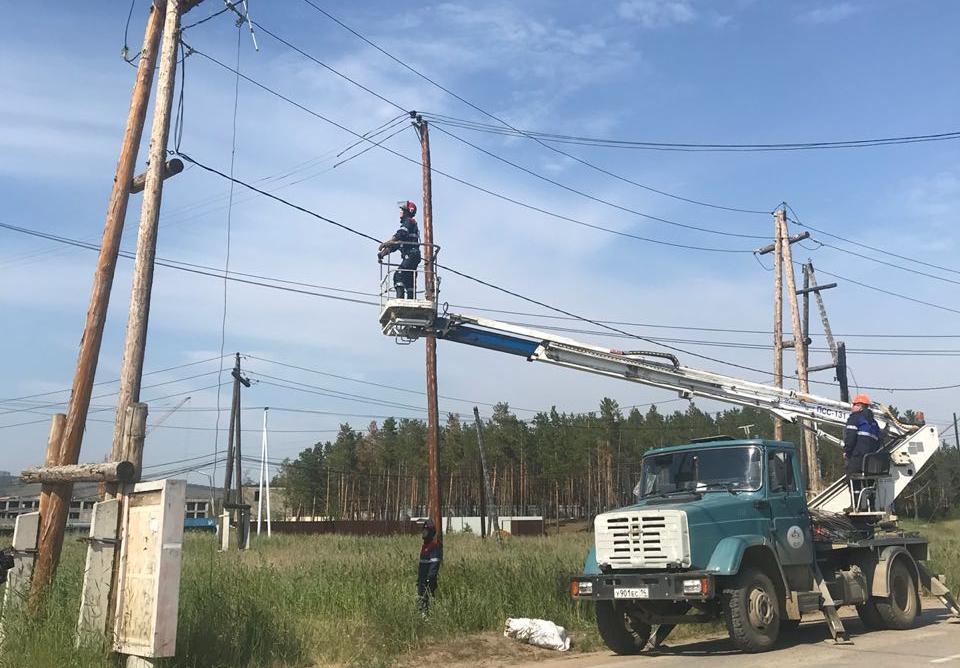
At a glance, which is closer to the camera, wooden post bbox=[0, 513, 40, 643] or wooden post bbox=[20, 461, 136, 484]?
wooden post bbox=[20, 461, 136, 484]

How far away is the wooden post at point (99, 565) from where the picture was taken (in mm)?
8531

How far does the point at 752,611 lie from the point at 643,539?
155cm

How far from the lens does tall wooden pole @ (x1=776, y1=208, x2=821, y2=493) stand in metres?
23.6

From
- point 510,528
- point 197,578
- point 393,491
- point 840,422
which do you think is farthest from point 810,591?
point 393,491

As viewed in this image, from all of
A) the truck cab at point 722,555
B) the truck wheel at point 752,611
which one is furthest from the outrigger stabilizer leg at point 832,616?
the truck wheel at point 752,611

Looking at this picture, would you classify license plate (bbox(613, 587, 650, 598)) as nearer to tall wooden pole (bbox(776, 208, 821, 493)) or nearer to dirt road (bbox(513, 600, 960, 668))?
dirt road (bbox(513, 600, 960, 668))

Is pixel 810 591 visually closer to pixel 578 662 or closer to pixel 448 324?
pixel 578 662

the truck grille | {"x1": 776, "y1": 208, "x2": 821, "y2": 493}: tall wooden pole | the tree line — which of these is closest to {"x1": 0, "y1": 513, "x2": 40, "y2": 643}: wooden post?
the truck grille

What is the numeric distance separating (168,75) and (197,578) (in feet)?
22.3

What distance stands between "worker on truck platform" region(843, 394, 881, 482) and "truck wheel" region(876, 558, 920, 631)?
170cm

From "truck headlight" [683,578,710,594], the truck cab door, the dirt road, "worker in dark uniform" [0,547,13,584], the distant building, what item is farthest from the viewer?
the distant building

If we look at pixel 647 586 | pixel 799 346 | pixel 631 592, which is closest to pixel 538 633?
pixel 631 592

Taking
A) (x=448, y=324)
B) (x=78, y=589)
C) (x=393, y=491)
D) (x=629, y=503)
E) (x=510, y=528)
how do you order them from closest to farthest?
(x=78, y=589) → (x=629, y=503) → (x=448, y=324) → (x=510, y=528) → (x=393, y=491)

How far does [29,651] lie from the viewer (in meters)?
8.27
